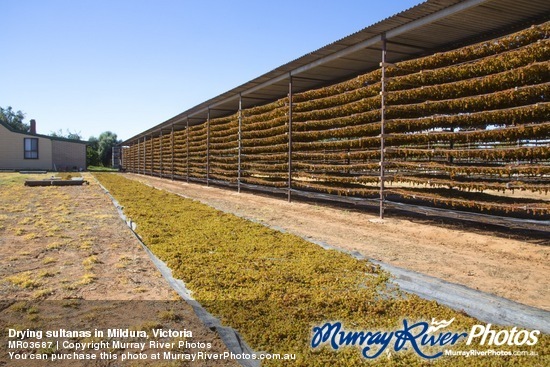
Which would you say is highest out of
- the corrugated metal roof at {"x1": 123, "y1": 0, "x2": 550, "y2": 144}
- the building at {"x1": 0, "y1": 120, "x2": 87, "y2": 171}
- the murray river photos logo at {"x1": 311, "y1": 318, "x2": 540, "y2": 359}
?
the corrugated metal roof at {"x1": 123, "y1": 0, "x2": 550, "y2": 144}

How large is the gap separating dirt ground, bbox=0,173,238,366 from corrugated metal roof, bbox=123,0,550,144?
7.41 metres

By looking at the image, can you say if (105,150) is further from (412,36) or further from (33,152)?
(412,36)

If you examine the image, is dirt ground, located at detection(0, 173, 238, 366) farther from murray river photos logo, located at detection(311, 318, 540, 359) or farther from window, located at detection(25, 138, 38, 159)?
window, located at detection(25, 138, 38, 159)

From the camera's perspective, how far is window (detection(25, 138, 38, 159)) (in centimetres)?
4144

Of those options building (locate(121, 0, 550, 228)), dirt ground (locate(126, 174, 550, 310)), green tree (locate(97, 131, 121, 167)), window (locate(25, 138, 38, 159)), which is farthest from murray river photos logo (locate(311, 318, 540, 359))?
green tree (locate(97, 131, 121, 167))

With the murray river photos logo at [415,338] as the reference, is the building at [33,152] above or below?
above

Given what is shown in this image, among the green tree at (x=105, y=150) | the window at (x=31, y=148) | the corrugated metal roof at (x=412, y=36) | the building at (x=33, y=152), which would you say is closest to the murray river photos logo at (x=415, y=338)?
the corrugated metal roof at (x=412, y=36)

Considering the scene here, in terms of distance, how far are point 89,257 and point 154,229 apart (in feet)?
7.07

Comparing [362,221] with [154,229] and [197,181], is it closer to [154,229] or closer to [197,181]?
[154,229]

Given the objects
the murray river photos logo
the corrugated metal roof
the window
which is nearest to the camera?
the murray river photos logo

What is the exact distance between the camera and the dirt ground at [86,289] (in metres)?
3.15

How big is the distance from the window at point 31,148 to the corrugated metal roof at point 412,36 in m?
36.2

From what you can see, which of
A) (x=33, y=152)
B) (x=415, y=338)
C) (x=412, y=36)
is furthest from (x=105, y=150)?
(x=415, y=338)

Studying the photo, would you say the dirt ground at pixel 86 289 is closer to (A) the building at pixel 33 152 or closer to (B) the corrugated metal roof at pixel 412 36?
(B) the corrugated metal roof at pixel 412 36
